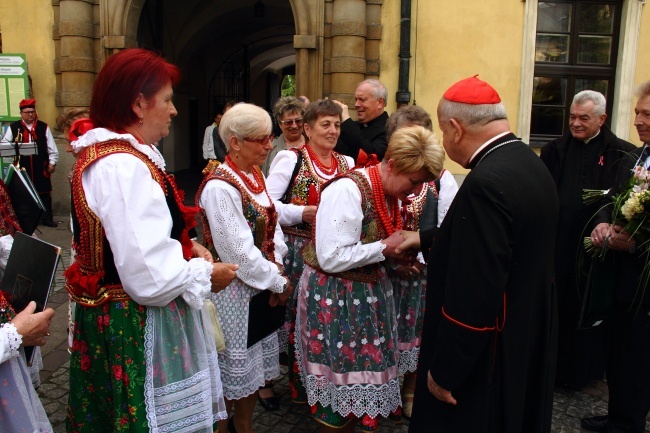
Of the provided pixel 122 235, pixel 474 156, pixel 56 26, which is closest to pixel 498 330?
pixel 474 156

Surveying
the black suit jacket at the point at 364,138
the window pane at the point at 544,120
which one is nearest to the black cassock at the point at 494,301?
the black suit jacket at the point at 364,138

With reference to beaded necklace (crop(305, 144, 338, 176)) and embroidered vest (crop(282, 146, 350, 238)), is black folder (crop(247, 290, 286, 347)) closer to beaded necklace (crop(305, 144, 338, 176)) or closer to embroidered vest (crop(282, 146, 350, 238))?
embroidered vest (crop(282, 146, 350, 238))

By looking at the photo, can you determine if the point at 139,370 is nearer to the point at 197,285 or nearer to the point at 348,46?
the point at 197,285

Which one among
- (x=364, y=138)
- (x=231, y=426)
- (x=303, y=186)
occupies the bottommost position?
(x=231, y=426)

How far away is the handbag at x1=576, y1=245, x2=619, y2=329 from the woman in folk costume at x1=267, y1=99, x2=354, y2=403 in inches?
66.5

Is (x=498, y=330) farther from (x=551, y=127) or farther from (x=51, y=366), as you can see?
(x=551, y=127)

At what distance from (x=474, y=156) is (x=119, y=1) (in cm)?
828

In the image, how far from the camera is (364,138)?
13.9 feet

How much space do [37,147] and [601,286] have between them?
7.98m

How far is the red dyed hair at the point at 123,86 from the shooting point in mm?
1964

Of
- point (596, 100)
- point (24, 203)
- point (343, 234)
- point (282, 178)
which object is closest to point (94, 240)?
point (343, 234)

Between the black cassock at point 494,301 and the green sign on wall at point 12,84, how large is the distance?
320 inches

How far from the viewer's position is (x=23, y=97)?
8367 mm

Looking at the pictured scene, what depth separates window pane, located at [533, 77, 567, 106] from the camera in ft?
27.7
